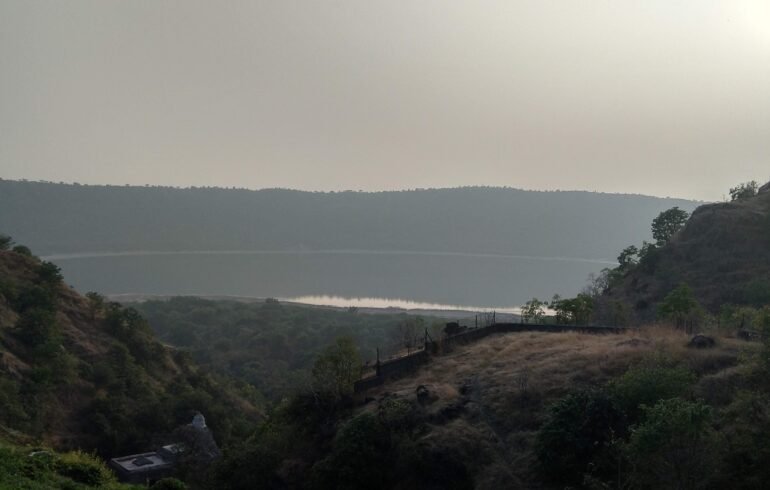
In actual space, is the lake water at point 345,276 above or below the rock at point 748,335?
below

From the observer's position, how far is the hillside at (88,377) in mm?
24797

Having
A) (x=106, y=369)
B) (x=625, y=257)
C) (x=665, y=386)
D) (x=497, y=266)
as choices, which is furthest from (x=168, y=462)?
(x=497, y=266)

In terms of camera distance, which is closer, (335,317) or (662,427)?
(662,427)

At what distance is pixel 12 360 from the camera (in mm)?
25672

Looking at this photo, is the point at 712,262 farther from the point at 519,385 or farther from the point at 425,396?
the point at 425,396

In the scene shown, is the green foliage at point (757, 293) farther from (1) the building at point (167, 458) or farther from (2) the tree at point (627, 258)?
(1) the building at point (167, 458)

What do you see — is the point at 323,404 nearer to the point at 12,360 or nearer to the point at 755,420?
the point at 755,420

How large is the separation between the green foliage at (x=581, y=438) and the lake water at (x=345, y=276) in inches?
2454

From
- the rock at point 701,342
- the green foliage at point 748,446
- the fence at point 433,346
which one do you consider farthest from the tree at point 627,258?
the green foliage at point 748,446

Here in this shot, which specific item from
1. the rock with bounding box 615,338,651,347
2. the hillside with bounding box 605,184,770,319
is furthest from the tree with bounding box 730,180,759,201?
the rock with bounding box 615,338,651,347

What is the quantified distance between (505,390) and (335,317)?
2008 inches

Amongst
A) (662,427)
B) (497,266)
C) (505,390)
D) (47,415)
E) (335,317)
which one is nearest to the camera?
(662,427)

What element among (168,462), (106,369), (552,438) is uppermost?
(552,438)

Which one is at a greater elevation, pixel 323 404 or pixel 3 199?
pixel 3 199
